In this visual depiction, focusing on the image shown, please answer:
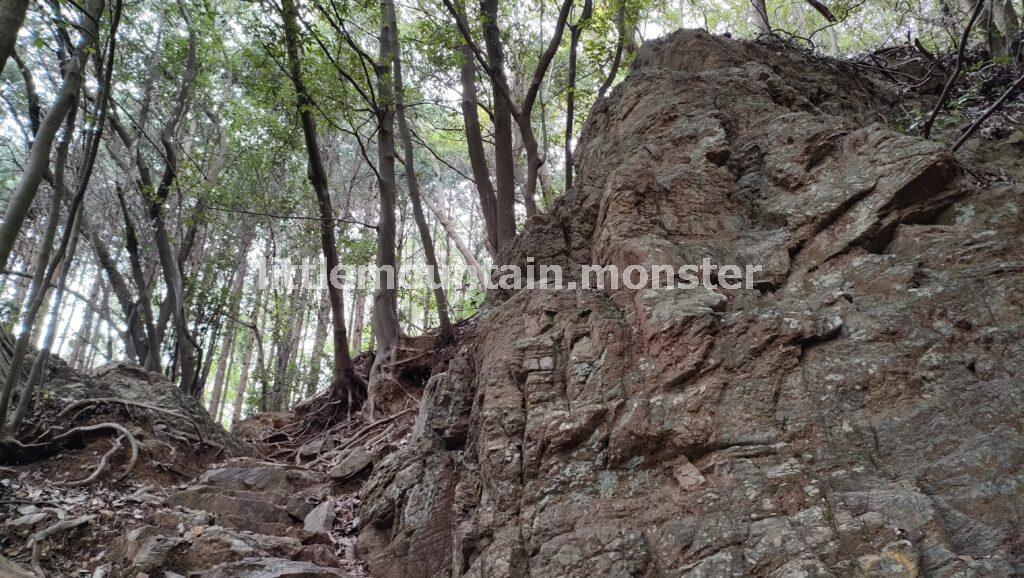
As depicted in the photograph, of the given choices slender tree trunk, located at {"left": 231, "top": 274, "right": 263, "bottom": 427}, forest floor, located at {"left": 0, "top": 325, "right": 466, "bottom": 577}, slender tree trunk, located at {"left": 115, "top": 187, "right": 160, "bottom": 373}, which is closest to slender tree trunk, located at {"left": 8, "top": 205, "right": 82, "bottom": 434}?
forest floor, located at {"left": 0, "top": 325, "right": 466, "bottom": 577}

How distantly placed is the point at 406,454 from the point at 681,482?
9.48 feet

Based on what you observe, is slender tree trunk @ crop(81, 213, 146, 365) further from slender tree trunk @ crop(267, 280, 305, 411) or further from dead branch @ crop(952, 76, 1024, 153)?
dead branch @ crop(952, 76, 1024, 153)

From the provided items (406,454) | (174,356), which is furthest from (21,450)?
(174,356)

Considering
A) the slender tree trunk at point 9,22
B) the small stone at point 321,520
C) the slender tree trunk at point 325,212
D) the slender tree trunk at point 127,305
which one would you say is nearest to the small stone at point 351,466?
the small stone at point 321,520

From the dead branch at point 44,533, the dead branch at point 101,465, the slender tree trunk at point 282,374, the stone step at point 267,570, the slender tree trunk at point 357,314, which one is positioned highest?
the slender tree trunk at point 357,314

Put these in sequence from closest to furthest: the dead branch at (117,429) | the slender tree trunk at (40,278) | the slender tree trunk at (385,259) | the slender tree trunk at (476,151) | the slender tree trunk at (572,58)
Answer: the slender tree trunk at (40,278) → the dead branch at (117,429) → the slender tree trunk at (572,58) → the slender tree trunk at (476,151) → the slender tree trunk at (385,259)

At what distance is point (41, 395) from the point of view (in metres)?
5.96

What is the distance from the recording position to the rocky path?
4031 mm

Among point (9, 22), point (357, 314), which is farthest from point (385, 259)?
point (357, 314)

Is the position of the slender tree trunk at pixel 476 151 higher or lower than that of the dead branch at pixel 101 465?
higher

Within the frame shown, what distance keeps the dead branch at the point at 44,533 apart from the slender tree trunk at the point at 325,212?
513 centimetres

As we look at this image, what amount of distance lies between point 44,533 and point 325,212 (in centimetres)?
590

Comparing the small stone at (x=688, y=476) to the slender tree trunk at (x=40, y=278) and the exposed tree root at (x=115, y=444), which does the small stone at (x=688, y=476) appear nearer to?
the slender tree trunk at (x=40, y=278)

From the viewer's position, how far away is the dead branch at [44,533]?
158 inches
